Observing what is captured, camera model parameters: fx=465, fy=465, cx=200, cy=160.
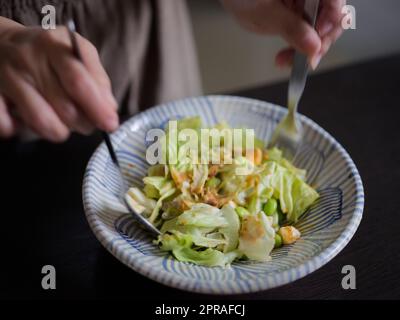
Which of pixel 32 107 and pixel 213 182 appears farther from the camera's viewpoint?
pixel 213 182

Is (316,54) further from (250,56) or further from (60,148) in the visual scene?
(250,56)

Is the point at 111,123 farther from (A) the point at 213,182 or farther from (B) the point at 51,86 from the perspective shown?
(A) the point at 213,182

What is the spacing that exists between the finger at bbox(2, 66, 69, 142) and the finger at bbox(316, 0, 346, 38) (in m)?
0.58

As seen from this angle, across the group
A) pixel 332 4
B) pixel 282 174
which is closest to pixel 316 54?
pixel 332 4

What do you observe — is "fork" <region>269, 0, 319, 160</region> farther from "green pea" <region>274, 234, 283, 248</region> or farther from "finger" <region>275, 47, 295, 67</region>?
"green pea" <region>274, 234, 283, 248</region>

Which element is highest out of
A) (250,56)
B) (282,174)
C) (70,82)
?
(250,56)

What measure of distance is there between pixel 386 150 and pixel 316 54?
354 millimetres

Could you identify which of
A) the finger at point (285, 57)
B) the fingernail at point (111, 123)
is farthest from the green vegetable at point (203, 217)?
the finger at point (285, 57)

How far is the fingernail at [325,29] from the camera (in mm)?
949

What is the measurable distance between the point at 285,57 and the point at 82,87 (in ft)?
1.88

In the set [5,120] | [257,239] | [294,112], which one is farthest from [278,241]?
[5,120]

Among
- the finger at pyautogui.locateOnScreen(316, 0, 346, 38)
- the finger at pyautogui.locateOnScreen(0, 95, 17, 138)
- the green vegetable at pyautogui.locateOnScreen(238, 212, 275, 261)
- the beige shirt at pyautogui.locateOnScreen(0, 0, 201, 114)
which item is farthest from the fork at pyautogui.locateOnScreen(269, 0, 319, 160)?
the finger at pyautogui.locateOnScreen(0, 95, 17, 138)

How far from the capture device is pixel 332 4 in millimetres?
928

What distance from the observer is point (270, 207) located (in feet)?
3.05
